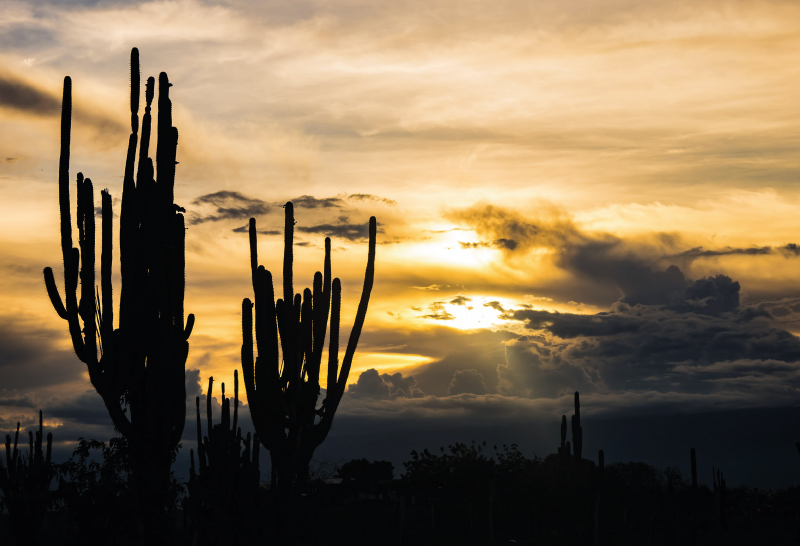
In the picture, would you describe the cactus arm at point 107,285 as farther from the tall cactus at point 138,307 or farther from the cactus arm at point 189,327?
the cactus arm at point 189,327

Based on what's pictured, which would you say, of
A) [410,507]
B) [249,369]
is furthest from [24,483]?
[410,507]

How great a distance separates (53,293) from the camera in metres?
Answer: 12.3

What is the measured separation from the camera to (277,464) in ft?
50.2

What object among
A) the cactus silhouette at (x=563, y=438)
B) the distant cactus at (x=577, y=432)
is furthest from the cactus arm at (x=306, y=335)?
the cactus silhouette at (x=563, y=438)

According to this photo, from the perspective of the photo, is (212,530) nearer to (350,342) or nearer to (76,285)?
(350,342)

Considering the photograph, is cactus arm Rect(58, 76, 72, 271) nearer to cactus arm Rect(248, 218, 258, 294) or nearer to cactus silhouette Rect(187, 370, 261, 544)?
cactus arm Rect(248, 218, 258, 294)

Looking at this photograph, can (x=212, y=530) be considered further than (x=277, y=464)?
No

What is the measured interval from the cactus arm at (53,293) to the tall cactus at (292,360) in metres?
3.77

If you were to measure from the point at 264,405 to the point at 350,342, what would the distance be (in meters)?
2.22

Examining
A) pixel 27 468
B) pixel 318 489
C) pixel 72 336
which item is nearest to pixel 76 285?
pixel 72 336

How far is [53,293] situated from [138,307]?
1.54m

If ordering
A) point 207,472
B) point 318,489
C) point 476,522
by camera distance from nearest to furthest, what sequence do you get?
point 318,489 < point 207,472 < point 476,522

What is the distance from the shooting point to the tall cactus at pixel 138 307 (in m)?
12.0

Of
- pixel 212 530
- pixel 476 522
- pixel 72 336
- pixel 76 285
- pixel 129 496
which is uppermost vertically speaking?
pixel 76 285
